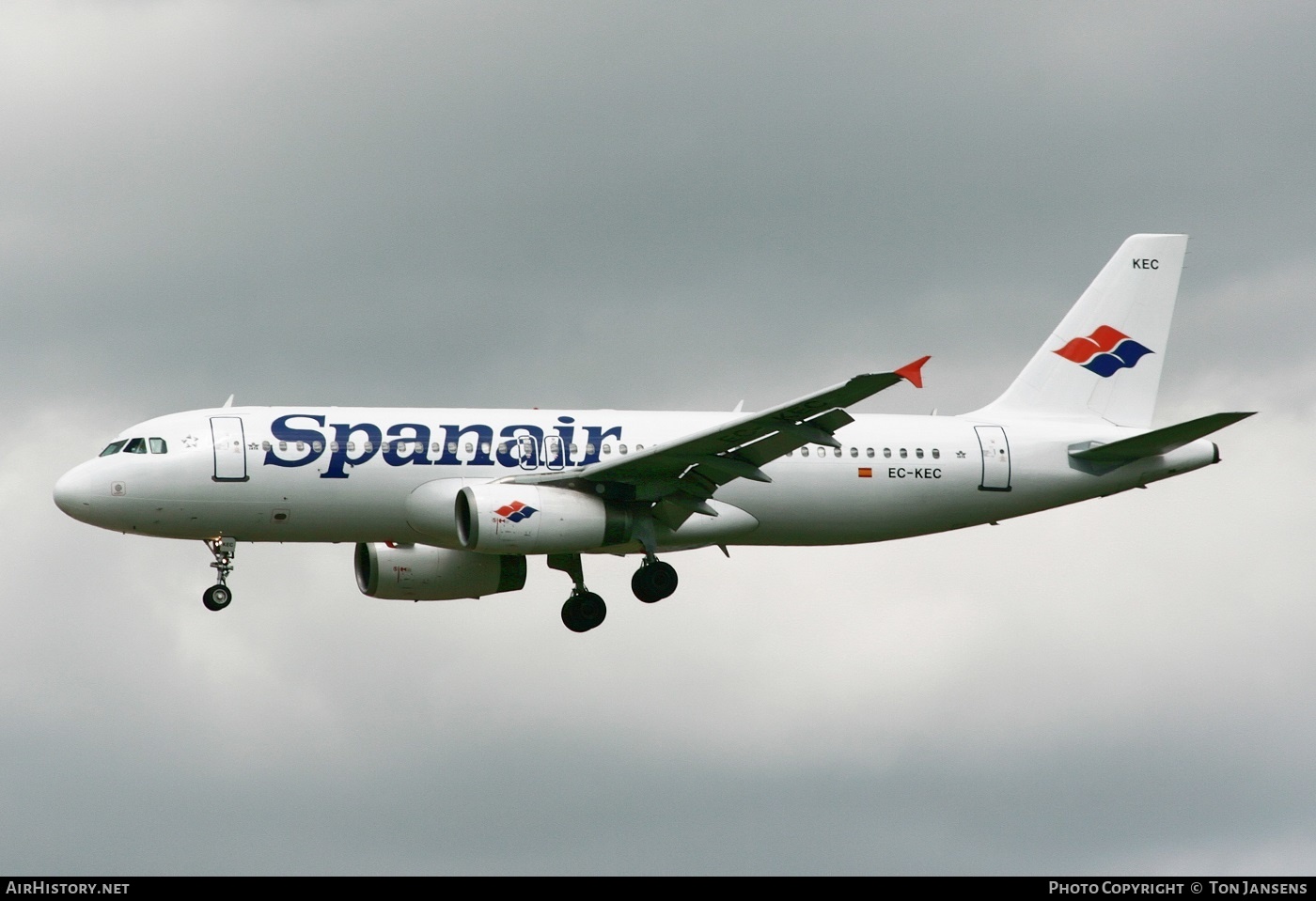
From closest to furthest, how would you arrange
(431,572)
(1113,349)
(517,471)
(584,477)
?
(584,477), (517,471), (431,572), (1113,349)

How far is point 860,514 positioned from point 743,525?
3093 millimetres

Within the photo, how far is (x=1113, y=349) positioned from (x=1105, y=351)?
0.89 ft

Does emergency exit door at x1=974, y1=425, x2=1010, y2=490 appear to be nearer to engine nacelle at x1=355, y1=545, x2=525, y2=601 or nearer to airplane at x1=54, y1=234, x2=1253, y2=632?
airplane at x1=54, y1=234, x2=1253, y2=632

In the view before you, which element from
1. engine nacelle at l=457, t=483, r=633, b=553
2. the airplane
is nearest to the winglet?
the airplane

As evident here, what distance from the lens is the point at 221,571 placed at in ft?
149

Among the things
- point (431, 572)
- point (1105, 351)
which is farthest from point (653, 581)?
point (1105, 351)

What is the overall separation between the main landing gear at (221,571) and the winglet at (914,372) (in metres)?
16.2

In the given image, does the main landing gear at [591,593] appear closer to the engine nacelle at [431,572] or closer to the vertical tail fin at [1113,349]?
the engine nacelle at [431,572]

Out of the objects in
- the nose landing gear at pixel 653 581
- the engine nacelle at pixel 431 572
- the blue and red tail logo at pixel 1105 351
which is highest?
the blue and red tail logo at pixel 1105 351

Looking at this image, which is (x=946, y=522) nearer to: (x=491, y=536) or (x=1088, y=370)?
(x=1088, y=370)

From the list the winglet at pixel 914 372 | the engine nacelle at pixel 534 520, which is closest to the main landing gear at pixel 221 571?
the engine nacelle at pixel 534 520

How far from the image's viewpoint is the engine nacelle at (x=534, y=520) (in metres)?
43.8

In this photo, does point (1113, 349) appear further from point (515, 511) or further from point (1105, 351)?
point (515, 511)

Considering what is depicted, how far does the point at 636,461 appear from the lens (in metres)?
44.0
